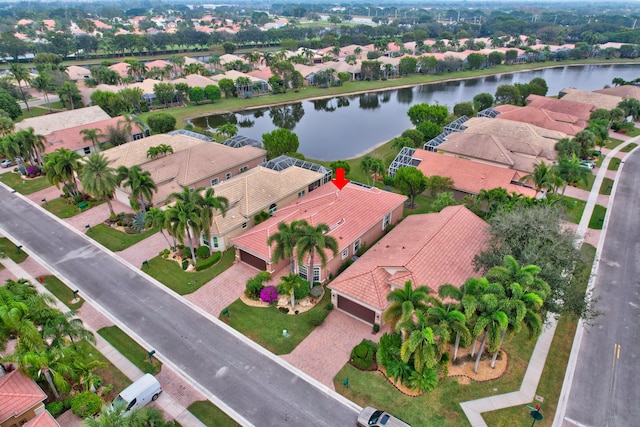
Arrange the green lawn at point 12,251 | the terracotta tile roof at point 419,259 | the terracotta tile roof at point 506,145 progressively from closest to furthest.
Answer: the terracotta tile roof at point 419,259 → the green lawn at point 12,251 → the terracotta tile roof at point 506,145

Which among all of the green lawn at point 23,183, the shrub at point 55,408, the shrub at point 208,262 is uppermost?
the green lawn at point 23,183

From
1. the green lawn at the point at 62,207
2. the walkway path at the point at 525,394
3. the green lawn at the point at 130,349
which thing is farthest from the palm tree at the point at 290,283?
the green lawn at the point at 62,207

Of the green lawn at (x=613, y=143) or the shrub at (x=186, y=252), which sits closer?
the shrub at (x=186, y=252)

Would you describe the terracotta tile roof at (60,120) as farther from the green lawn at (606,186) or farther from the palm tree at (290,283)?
the green lawn at (606,186)

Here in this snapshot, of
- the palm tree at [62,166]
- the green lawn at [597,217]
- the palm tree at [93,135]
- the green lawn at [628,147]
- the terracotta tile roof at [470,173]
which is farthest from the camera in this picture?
the green lawn at [628,147]

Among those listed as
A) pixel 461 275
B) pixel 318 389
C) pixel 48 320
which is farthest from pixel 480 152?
pixel 48 320

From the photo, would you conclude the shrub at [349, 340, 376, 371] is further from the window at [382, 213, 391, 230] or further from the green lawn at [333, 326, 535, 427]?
the window at [382, 213, 391, 230]

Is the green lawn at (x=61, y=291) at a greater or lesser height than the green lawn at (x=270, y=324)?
greater
